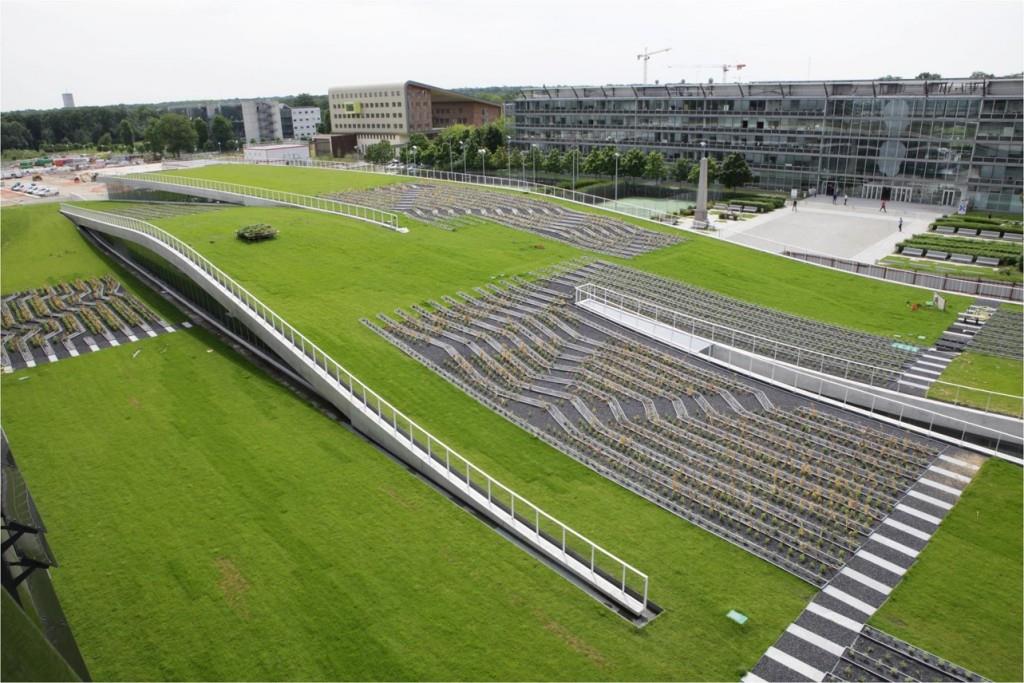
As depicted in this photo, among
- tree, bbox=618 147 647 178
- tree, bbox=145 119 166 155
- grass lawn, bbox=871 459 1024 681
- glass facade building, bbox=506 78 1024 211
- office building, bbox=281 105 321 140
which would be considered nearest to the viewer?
grass lawn, bbox=871 459 1024 681

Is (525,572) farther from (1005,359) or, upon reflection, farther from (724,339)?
(1005,359)

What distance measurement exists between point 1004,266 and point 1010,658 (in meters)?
39.5

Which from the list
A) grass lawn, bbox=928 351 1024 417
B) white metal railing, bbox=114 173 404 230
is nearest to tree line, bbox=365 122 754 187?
white metal railing, bbox=114 173 404 230

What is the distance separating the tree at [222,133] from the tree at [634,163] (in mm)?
93895

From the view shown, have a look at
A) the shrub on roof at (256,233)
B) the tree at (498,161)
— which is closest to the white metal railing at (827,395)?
the shrub on roof at (256,233)

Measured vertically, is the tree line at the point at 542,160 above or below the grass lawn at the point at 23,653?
above

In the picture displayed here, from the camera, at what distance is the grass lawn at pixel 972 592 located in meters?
15.2

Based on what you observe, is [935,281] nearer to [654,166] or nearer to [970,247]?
[970,247]

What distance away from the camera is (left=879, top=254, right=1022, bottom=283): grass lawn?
4250 cm

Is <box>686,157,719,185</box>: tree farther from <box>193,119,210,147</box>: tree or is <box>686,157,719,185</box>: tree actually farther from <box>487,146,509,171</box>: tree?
<box>193,119,210,147</box>: tree

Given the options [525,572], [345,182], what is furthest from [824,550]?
[345,182]

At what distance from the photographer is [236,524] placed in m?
19.3

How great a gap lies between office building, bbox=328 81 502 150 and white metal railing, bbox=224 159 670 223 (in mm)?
44245

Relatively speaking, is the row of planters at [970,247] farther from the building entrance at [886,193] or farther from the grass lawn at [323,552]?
the grass lawn at [323,552]
